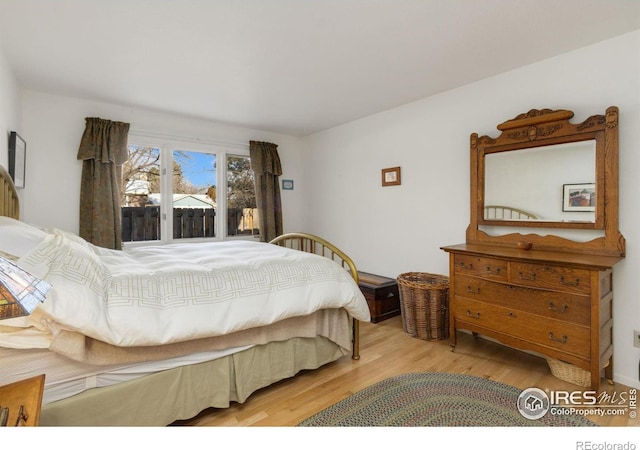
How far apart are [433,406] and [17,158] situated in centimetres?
359

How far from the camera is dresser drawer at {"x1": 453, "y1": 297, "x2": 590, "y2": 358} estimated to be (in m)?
1.82

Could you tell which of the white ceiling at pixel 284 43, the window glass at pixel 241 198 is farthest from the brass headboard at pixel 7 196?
the window glass at pixel 241 198

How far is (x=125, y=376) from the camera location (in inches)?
56.5

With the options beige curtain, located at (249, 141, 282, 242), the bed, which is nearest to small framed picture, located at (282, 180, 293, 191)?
beige curtain, located at (249, 141, 282, 242)

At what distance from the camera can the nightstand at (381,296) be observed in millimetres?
3150

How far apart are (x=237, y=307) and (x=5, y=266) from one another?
1.01 metres

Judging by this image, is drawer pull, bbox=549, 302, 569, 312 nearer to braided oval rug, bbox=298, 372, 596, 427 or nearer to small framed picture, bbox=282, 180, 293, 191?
braided oval rug, bbox=298, 372, 596, 427

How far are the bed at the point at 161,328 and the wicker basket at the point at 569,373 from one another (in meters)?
1.31

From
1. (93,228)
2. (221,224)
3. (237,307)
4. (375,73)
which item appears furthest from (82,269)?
(221,224)

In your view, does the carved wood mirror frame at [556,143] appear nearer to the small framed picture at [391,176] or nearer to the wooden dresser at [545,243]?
the wooden dresser at [545,243]

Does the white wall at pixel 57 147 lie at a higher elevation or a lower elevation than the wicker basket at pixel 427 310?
higher

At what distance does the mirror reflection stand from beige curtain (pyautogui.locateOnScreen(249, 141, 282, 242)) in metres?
2.64
